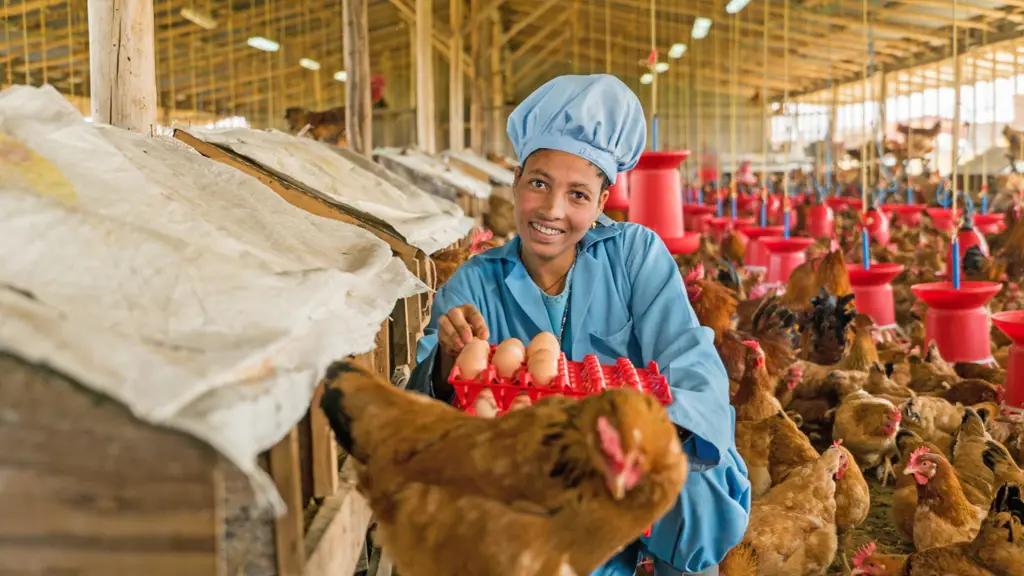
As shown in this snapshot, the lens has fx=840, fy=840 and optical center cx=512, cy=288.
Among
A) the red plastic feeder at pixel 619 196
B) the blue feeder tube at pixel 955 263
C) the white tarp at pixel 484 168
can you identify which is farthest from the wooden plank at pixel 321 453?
the white tarp at pixel 484 168

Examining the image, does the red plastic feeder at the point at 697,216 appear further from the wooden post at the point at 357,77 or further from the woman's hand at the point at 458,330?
the woman's hand at the point at 458,330

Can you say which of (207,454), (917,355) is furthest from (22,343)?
(917,355)

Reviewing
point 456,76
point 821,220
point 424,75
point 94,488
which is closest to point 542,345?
point 94,488

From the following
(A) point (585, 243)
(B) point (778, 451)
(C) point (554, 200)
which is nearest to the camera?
(C) point (554, 200)

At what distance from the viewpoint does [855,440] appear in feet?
11.5

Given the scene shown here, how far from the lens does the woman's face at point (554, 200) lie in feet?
5.10

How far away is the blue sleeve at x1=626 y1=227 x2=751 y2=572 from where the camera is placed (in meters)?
1.24

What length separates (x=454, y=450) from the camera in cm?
100

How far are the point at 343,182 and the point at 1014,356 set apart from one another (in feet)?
8.65

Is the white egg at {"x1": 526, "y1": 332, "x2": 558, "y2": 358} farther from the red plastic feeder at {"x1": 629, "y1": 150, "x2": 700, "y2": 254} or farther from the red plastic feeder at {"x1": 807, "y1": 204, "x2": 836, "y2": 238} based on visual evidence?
the red plastic feeder at {"x1": 807, "y1": 204, "x2": 836, "y2": 238}

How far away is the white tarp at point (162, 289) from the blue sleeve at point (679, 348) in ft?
1.50

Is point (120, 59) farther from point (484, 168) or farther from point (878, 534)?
point (484, 168)

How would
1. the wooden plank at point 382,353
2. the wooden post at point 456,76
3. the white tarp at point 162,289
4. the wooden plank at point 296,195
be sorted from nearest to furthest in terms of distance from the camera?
the white tarp at point 162,289 → the wooden plank at point 382,353 → the wooden plank at point 296,195 → the wooden post at point 456,76

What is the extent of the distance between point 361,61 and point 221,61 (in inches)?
319
